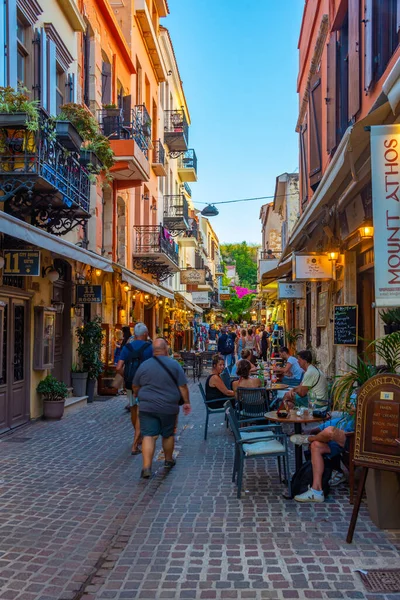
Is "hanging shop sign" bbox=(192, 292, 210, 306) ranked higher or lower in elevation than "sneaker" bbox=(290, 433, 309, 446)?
higher

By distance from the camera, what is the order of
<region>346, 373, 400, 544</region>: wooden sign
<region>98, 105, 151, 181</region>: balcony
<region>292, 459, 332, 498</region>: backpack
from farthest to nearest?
<region>98, 105, 151, 181</region>: balcony, <region>292, 459, 332, 498</region>: backpack, <region>346, 373, 400, 544</region>: wooden sign

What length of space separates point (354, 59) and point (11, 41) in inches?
210

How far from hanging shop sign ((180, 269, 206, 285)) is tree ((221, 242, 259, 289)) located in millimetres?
48693

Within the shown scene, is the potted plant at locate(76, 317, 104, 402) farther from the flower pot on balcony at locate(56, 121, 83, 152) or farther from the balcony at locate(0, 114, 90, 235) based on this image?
the flower pot on balcony at locate(56, 121, 83, 152)

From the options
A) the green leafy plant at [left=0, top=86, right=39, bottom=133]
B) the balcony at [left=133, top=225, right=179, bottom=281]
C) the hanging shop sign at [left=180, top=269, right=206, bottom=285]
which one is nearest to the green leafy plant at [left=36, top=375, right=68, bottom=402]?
the green leafy plant at [left=0, top=86, right=39, bottom=133]

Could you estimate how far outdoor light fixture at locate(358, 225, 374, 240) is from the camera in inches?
331

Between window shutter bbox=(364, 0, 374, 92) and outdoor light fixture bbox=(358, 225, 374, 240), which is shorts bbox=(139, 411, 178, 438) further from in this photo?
window shutter bbox=(364, 0, 374, 92)

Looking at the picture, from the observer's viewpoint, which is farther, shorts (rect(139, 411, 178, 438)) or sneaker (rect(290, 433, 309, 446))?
shorts (rect(139, 411, 178, 438))

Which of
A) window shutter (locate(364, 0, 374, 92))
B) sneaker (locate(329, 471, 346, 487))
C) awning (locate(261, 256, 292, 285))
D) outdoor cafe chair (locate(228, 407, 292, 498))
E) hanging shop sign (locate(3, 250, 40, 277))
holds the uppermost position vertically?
window shutter (locate(364, 0, 374, 92))

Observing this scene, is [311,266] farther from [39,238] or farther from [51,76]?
[51,76]

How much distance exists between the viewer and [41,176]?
7988 mm

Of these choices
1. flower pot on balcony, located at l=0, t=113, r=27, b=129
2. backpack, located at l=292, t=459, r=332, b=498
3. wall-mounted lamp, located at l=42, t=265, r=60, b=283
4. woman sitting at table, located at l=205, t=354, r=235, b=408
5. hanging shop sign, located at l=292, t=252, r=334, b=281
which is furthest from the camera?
hanging shop sign, located at l=292, t=252, r=334, b=281

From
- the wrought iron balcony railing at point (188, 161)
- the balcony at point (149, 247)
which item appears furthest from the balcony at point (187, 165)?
the balcony at point (149, 247)

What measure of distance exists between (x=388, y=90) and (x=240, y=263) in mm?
82043
